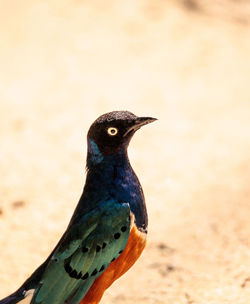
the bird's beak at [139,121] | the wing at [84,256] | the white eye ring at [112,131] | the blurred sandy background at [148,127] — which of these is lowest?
the wing at [84,256]

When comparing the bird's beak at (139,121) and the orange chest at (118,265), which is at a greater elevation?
the bird's beak at (139,121)

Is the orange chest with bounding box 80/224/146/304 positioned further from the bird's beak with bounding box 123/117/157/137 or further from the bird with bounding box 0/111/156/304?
the bird's beak with bounding box 123/117/157/137

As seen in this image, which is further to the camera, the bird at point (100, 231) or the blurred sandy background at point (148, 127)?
the blurred sandy background at point (148, 127)

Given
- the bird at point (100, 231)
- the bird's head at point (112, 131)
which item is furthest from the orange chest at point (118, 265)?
the bird's head at point (112, 131)

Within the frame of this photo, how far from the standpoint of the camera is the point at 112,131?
420 cm

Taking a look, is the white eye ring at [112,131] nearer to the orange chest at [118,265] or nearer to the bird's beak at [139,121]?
the bird's beak at [139,121]

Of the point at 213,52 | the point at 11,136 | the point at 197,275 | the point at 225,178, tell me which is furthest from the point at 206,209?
the point at 213,52

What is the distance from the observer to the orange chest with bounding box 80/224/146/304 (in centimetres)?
418

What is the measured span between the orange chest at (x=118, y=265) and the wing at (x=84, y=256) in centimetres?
6

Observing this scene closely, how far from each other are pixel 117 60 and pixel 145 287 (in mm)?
5342

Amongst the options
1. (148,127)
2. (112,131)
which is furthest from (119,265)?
(148,127)

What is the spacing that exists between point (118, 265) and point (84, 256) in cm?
26

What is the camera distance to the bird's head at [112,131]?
4.19m

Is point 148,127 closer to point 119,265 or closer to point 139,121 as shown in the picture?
point 139,121
